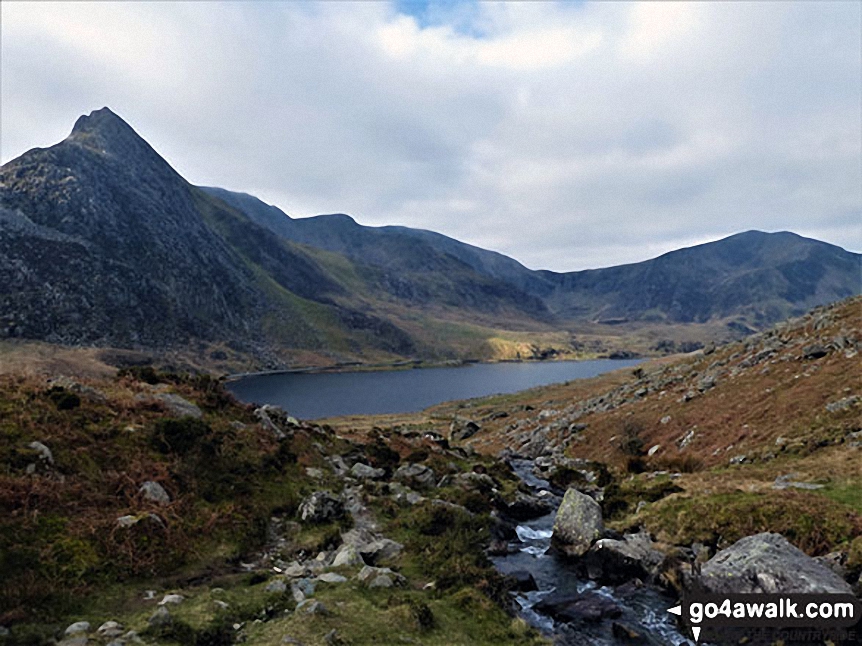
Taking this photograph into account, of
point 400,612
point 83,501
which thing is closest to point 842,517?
point 400,612

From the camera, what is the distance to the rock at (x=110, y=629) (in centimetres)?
1261

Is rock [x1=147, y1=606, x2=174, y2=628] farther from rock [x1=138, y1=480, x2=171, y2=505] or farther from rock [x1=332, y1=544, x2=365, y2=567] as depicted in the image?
rock [x1=138, y1=480, x2=171, y2=505]

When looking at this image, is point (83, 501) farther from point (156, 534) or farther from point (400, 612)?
point (400, 612)

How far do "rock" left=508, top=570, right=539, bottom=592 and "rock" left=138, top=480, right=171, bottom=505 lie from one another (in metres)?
16.0

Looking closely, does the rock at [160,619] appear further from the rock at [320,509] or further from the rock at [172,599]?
the rock at [320,509]

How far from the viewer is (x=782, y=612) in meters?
15.4

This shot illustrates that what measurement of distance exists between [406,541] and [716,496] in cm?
1667

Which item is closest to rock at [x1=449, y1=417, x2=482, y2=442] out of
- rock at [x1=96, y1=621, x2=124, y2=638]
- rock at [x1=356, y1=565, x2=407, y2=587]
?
rock at [x1=356, y1=565, x2=407, y2=587]

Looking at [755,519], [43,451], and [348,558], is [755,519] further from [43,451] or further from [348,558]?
[43,451]

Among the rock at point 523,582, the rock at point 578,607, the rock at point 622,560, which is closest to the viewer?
the rock at point 578,607

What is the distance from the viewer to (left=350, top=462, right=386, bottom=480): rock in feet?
112

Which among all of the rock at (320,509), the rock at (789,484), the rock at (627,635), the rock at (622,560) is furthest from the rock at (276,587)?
the rock at (789,484)

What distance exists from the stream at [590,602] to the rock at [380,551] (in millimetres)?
5281

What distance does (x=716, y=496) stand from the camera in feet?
82.2
